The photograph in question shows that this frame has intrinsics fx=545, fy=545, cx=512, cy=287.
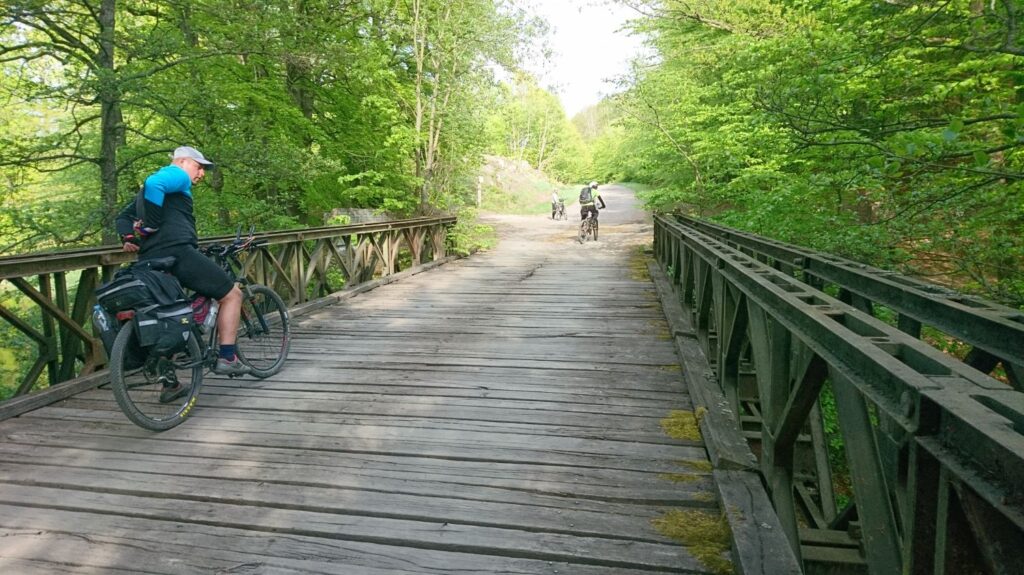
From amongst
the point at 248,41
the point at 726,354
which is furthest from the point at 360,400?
the point at 248,41

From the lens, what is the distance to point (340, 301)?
7949mm

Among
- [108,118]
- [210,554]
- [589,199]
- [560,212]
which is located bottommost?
[210,554]

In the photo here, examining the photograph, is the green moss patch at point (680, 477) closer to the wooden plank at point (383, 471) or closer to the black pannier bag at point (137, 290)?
the wooden plank at point (383, 471)

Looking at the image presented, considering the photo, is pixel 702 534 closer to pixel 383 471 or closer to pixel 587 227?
pixel 383 471

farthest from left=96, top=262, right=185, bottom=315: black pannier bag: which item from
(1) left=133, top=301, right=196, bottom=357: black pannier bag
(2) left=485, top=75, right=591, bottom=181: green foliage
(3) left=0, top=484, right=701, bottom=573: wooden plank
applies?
(2) left=485, top=75, right=591, bottom=181: green foliage

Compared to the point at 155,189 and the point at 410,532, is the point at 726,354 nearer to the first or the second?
the point at 410,532

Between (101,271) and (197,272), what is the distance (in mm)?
1461

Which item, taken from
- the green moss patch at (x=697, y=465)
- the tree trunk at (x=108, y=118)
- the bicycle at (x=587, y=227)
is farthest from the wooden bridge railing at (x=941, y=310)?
the bicycle at (x=587, y=227)

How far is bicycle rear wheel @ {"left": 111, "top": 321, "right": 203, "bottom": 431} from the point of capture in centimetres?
332

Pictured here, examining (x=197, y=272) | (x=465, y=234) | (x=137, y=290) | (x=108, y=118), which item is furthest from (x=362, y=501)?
(x=465, y=234)

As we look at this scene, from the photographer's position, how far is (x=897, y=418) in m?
1.18

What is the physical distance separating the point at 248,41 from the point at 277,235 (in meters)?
5.25

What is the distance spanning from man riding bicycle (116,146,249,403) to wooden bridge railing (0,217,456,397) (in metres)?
0.69

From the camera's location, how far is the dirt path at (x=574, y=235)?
15.6 m
